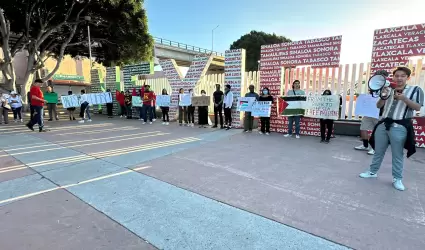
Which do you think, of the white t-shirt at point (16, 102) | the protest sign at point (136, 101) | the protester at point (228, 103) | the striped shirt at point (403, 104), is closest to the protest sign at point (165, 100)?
the protest sign at point (136, 101)

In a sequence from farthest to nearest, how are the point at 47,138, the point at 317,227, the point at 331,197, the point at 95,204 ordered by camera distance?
the point at 47,138
the point at 331,197
the point at 95,204
the point at 317,227

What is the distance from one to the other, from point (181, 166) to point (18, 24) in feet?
55.7

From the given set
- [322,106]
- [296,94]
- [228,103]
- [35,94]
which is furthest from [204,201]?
[35,94]

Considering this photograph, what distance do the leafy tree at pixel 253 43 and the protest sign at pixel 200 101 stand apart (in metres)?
31.1

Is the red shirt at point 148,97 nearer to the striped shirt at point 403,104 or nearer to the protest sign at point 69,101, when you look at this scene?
the protest sign at point 69,101

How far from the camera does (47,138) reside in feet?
24.1

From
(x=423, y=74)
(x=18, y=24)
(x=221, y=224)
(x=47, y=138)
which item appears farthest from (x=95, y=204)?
(x=18, y=24)

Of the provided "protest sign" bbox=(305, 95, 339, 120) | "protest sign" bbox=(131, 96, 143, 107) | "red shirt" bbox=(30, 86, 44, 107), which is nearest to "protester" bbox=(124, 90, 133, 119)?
"protest sign" bbox=(131, 96, 143, 107)

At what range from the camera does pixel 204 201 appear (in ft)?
10.3

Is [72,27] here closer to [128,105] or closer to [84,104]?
[84,104]

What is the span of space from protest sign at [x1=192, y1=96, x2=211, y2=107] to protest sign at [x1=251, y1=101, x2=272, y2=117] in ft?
6.77

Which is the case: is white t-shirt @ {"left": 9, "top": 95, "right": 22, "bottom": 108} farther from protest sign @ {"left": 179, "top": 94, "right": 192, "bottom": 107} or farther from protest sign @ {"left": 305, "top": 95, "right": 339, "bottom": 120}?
protest sign @ {"left": 305, "top": 95, "right": 339, "bottom": 120}

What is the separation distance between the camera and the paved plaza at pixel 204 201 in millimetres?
2352

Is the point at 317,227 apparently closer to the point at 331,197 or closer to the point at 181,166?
the point at 331,197
